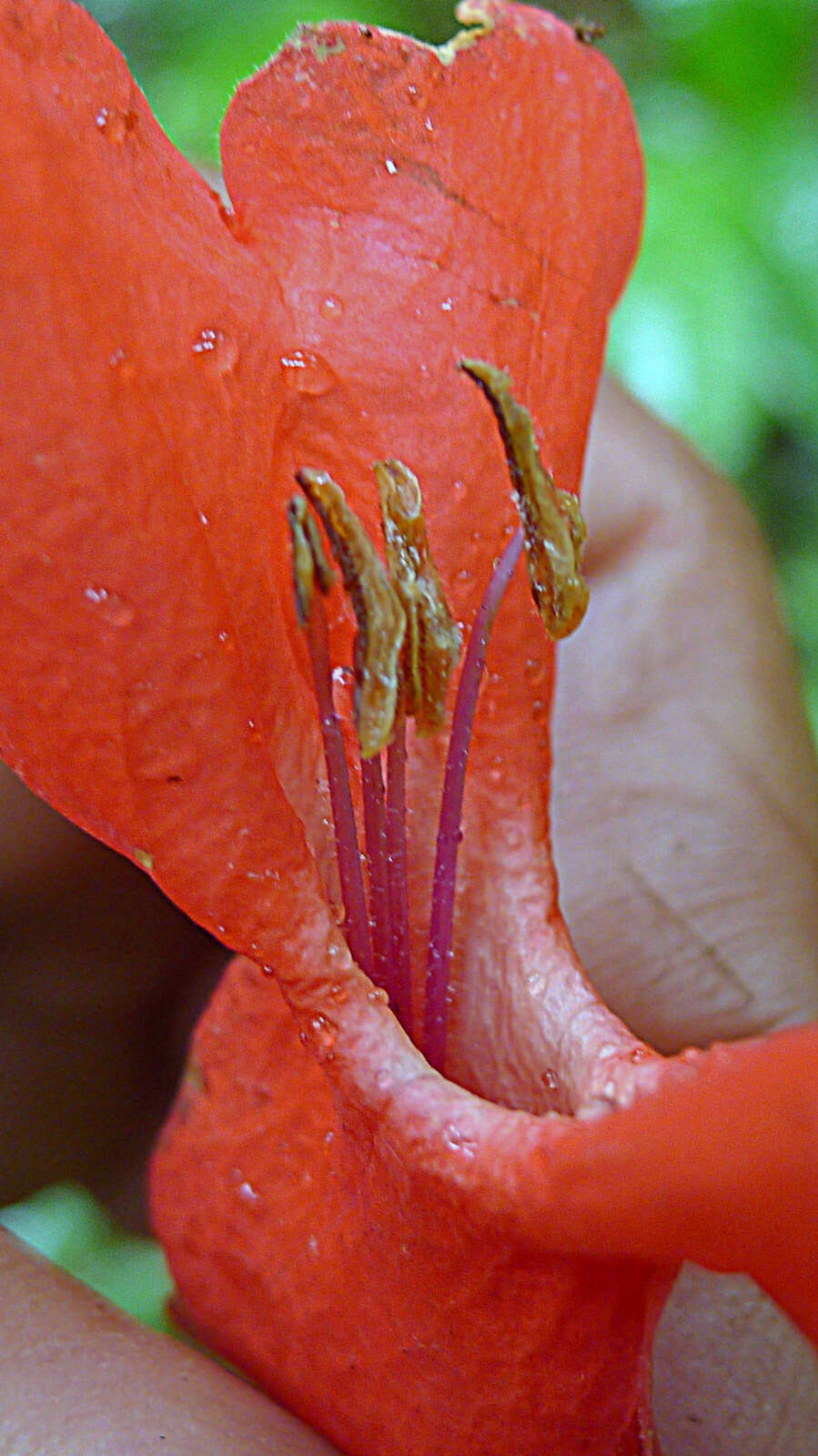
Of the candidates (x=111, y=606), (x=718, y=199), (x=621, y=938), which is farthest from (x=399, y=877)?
(x=718, y=199)

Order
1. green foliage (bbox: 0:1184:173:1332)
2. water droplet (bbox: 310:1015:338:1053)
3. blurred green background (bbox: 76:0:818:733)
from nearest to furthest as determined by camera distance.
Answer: water droplet (bbox: 310:1015:338:1053) < green foliage (bbox: 0:1184:173:1332) < blurred green background (bbox: 76:0:818:733)

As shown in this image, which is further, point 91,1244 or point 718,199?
point 718,199

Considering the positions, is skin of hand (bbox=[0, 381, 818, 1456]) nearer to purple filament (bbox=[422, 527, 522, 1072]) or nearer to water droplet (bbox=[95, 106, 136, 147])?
purple filament (bbox=[422, 527, 522, 1072])

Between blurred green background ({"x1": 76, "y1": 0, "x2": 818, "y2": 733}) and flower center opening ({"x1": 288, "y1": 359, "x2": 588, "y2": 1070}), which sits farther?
blurred green background ({"x1": 76, "y1": 0, "x2": 818, "y2": 733})

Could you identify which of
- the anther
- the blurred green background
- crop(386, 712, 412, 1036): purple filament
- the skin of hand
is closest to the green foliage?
the skin of hand

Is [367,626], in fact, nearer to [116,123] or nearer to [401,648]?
[401,648]

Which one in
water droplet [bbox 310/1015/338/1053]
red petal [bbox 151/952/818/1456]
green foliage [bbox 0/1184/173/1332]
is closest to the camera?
red petal [bbox 151/952/818/1456]

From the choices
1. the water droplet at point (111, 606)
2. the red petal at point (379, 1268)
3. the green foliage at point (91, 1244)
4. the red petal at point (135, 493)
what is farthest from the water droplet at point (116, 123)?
the green foliage at point (91, 1244)
